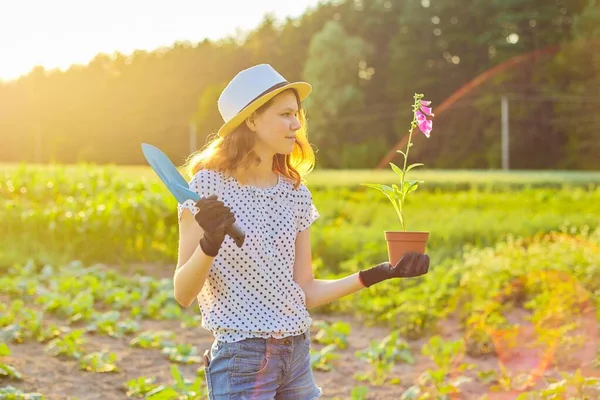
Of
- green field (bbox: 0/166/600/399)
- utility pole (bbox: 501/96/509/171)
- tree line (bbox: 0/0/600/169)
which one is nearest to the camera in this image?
green field (bbox: 0/166/600/399)

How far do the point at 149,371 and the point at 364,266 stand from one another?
111 inches

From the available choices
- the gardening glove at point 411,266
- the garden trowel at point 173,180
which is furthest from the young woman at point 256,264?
the garden trowel at point 173,180

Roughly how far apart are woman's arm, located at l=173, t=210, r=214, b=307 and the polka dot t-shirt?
0.19 feet

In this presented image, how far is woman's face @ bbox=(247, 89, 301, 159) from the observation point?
8.36 ft

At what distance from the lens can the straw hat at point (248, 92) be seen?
250 centimetres

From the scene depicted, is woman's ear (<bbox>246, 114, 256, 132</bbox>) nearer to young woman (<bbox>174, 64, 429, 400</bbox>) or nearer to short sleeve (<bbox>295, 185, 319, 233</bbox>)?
young woman (<bbox>174, 64, 429, 400</bbox>)

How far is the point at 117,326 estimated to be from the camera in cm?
594

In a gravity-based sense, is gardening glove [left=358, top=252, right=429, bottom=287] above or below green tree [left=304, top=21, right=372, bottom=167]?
below

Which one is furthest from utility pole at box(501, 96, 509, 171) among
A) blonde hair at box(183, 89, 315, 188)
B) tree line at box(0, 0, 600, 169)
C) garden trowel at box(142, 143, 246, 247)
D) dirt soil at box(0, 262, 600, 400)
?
garden trowel at box(142, 143, 246, 247)

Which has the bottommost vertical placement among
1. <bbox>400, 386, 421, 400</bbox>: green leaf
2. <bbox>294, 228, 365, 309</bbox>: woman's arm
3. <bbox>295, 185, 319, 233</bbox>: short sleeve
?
<bbox>400, 386, 421, 400</bbox>: green leaf

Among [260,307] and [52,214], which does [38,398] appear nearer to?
[260,307]

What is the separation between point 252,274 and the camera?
99.3 inches

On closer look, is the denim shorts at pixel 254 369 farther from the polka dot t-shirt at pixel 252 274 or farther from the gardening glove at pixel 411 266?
the gardening glove at pixel 411 266

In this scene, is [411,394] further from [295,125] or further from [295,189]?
[295,125]
